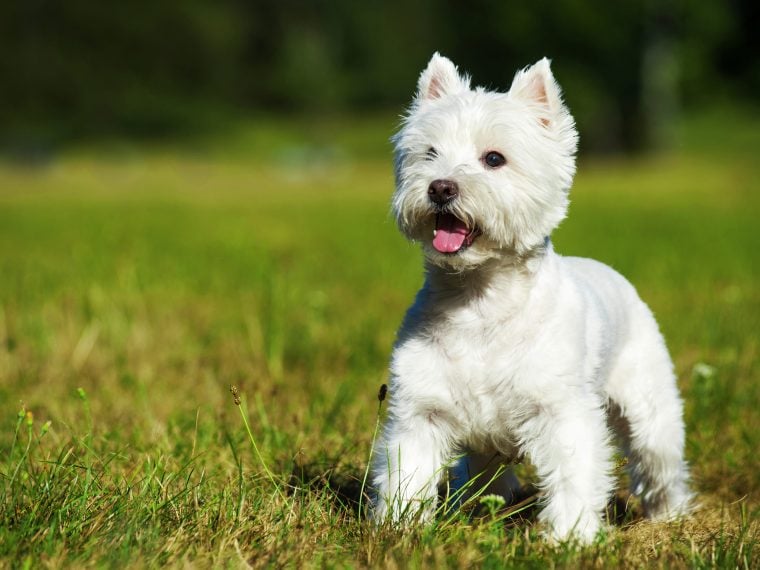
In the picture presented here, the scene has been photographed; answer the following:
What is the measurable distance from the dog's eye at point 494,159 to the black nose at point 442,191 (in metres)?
0.27

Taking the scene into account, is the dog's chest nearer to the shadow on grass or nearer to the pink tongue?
the pink tongue

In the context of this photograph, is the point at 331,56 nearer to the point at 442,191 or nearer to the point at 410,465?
the point at 442,191

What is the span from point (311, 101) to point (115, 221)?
4091cm

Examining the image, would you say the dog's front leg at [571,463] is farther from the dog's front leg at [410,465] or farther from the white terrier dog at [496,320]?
the dog's front leg at [410,465]

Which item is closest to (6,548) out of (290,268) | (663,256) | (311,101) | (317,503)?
(317,503)

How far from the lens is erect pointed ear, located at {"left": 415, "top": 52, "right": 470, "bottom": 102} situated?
14.2ft

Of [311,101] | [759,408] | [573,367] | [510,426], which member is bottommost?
[311,101]

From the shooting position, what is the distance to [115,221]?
17188mm

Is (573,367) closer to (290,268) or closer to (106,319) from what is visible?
(106,319)

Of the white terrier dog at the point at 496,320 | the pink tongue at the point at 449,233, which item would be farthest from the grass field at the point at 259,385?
the pink tongue at the point at 449,233

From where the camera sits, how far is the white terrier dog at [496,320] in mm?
3789

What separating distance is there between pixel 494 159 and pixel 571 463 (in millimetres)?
1199

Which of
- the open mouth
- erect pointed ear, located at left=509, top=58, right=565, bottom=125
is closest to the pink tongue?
the open mouth

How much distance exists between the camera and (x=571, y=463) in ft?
12.4
